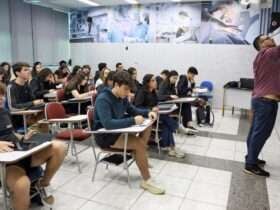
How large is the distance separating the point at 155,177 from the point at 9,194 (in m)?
1.57

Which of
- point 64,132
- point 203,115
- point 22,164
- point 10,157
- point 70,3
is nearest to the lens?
point 10,157

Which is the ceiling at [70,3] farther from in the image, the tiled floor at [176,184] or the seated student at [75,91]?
the tiled floor at [176,184]

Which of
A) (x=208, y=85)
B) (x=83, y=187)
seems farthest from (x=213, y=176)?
(x=208, y=85)

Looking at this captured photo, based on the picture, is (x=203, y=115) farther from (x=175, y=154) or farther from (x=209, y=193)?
(x=209, y=193)

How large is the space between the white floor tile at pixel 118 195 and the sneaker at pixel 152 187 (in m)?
0.06

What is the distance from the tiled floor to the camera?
2498mm

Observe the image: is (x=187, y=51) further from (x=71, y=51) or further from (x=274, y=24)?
(x=71, y=51)

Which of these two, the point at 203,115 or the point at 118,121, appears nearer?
the point at 118,121

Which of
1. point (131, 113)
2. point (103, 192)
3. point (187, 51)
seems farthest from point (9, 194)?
point (187, 51)

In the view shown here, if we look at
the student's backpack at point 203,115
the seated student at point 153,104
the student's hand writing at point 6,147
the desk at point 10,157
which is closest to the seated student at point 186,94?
the student's backpack at point 203,115

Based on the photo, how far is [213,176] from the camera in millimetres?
3150

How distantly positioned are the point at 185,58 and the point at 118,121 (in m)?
5.74

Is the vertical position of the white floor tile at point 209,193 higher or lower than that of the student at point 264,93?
lower

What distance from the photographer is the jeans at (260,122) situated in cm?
300
